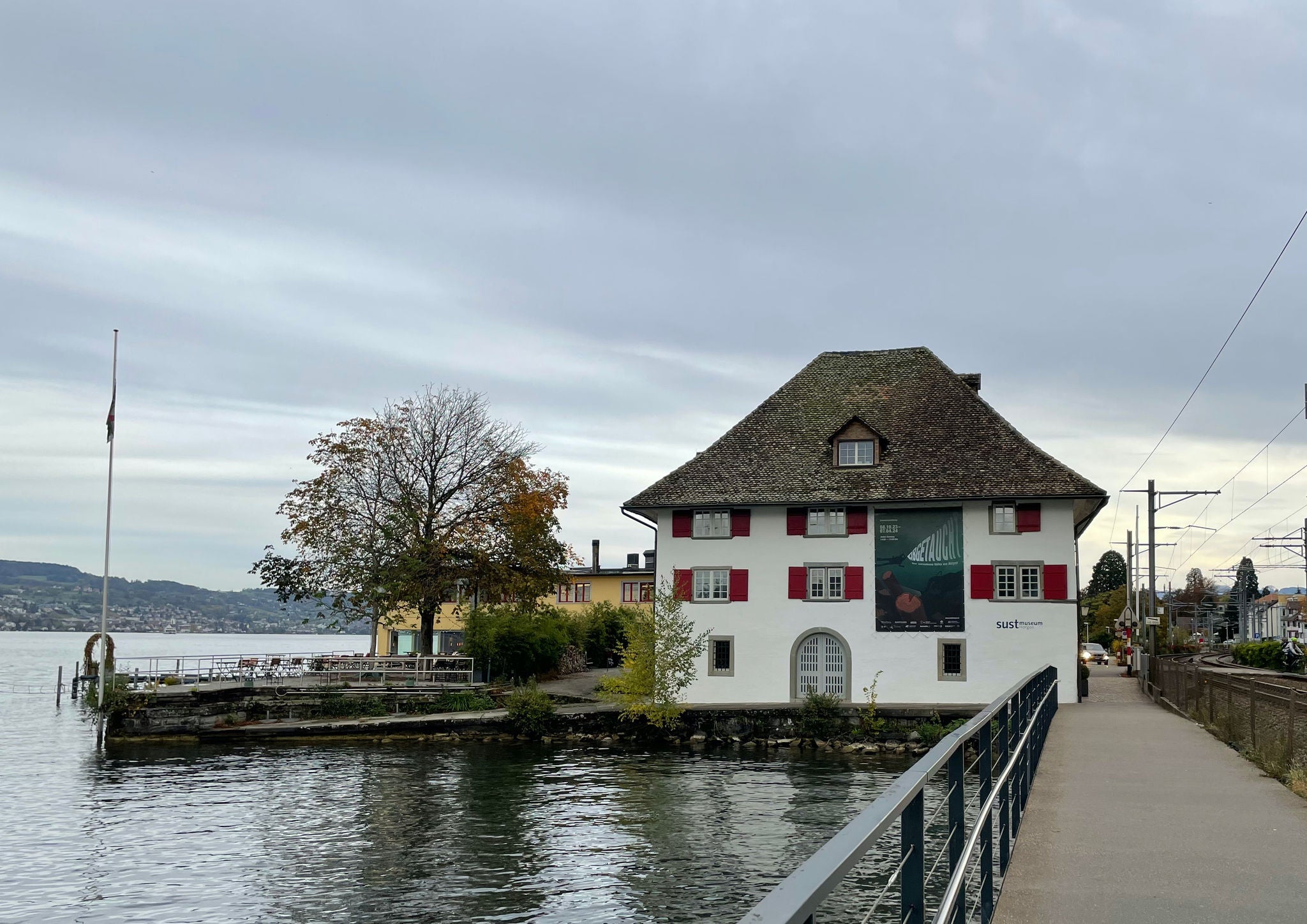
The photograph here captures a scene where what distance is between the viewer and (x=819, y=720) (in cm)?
4100

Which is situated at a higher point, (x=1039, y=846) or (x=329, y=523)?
(x=329, y=523)

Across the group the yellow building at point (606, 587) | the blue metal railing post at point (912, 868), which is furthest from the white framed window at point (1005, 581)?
the blue metal railing post at point (912, 868)

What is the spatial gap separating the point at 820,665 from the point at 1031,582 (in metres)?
7.80

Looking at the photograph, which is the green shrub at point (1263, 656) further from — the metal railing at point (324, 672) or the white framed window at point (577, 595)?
the white framed window at point (577, 595)

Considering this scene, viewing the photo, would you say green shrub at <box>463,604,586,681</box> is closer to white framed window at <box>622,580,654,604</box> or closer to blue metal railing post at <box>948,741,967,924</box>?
white framed window at <box>622,580,654,604</box>

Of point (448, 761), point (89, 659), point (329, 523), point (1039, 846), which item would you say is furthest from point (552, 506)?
point (1039, 846)

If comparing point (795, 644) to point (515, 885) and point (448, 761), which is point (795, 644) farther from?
point (515, 885)

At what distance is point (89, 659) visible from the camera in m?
67.9

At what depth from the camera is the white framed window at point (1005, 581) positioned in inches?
1660

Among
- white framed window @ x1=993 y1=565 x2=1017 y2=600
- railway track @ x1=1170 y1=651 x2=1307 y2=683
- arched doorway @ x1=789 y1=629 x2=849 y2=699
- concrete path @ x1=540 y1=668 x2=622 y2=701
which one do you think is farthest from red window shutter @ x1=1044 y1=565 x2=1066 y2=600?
concrete path @ x1=540 y1=668 x2=622 y2=701

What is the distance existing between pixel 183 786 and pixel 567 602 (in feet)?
156

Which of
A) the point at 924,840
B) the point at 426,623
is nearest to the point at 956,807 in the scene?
the point at 924,840

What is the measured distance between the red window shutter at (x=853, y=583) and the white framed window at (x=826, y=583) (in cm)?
13

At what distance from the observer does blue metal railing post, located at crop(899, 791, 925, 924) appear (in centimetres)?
409
